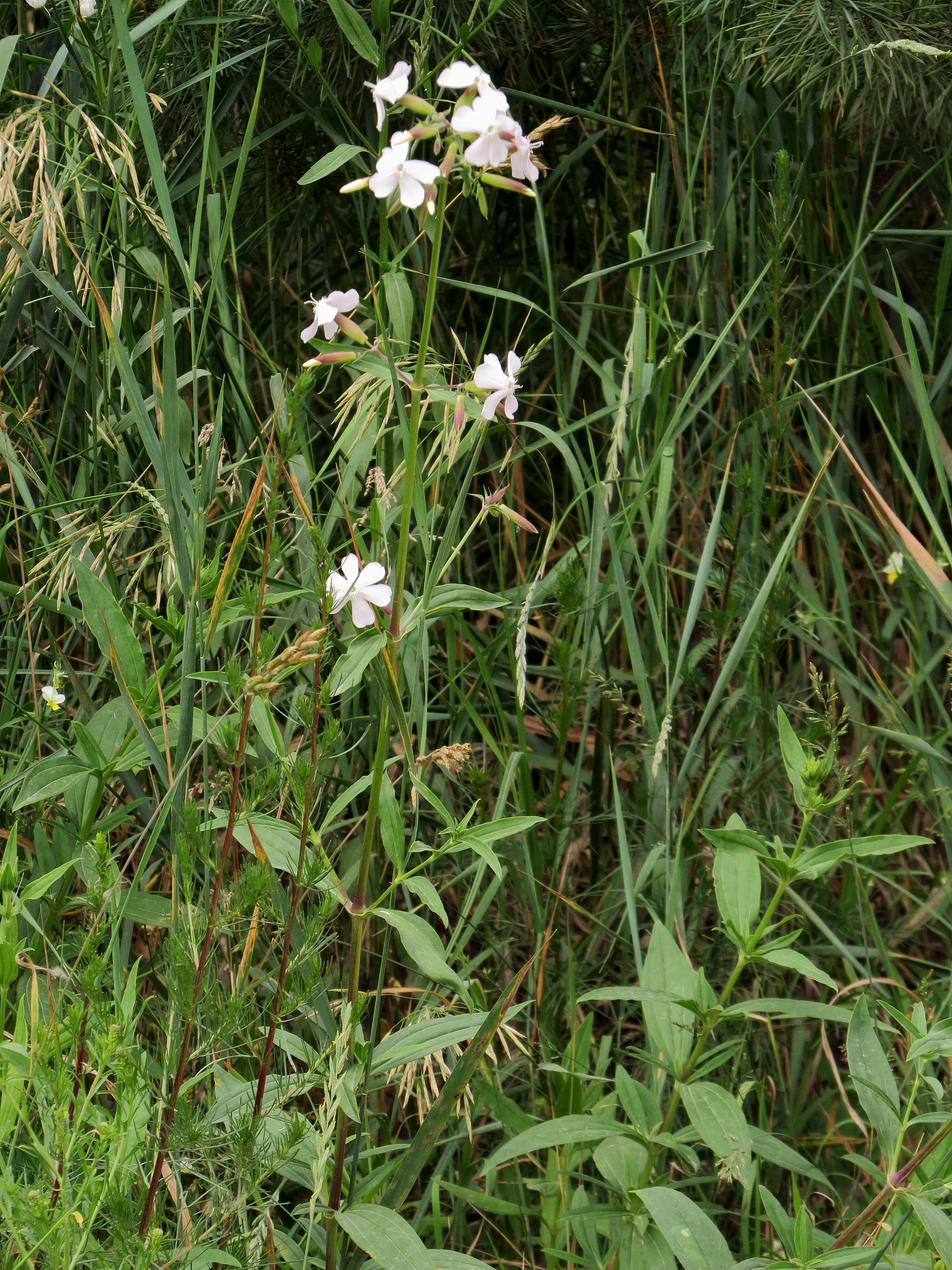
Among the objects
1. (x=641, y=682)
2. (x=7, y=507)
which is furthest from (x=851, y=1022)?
(x=7, y=507)

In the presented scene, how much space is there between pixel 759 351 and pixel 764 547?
337 mm

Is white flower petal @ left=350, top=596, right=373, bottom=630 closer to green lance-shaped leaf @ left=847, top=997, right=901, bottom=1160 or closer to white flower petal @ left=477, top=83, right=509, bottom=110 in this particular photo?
white flower petal @ left=477, top=83, right=509, bottom=110

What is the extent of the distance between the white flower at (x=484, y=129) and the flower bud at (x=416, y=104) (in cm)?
5

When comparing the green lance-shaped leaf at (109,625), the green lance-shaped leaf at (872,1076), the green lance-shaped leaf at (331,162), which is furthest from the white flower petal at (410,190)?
the green lance-shaped leaf at (872,1076)

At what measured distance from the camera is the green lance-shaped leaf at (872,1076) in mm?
1213

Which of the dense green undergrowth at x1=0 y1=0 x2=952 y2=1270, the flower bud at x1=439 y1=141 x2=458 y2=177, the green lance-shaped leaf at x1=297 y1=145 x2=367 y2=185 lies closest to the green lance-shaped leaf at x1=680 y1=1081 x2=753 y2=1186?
the dense green undergrowth at x1=0 y1=0 x2=952 y2=1270

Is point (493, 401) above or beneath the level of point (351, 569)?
above

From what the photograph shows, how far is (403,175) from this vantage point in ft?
3.46

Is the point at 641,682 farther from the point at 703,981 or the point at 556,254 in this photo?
the point at 556,254

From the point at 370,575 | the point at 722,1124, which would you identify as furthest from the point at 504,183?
the point at 722,1124

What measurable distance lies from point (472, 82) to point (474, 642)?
2.50 ft

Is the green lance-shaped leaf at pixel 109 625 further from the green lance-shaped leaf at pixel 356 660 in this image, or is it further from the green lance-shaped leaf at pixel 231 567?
the green lance-shaped leaf at pixel 356 660

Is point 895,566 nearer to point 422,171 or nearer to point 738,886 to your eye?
point 738,886

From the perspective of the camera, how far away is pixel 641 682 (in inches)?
59.9
